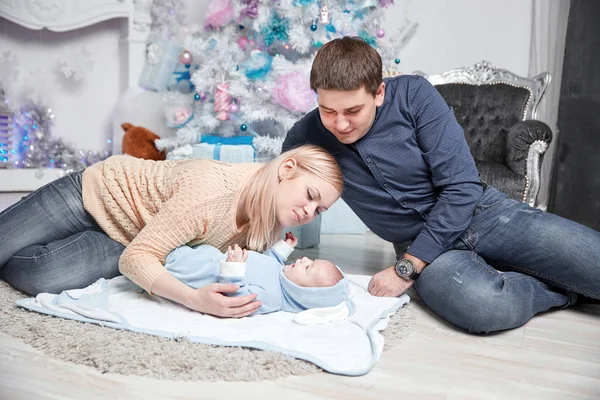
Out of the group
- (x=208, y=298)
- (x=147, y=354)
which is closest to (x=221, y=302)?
(x=208, y=298)

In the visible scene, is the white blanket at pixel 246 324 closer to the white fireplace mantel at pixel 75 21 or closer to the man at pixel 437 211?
the man at pixel 437 211

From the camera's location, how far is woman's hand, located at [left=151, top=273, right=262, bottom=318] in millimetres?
1527

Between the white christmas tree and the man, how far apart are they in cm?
139

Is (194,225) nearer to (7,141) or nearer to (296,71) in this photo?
(296,71)

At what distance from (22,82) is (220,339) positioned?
322 centimetres

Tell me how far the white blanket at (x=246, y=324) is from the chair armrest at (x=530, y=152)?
4.93ft

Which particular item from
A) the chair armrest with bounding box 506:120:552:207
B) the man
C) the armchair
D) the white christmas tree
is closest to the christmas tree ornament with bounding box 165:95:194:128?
the white christmas tree

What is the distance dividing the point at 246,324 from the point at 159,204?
46 centimetres

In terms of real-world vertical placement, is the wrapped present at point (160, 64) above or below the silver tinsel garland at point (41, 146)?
above

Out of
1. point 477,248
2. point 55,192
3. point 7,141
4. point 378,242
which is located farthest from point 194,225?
point 7,141

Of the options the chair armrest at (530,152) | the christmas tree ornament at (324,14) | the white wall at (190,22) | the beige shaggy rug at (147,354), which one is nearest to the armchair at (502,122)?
the chair armrest at (530,152)

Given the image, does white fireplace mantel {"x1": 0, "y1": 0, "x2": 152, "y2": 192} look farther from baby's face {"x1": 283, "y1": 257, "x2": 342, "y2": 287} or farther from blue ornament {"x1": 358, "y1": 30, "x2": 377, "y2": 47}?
baby's face {"x1": 283, "y1": 257, "x2": 342, "y2": 287}

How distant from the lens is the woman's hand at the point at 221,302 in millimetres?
1523

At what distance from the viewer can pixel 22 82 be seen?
3.89 m
